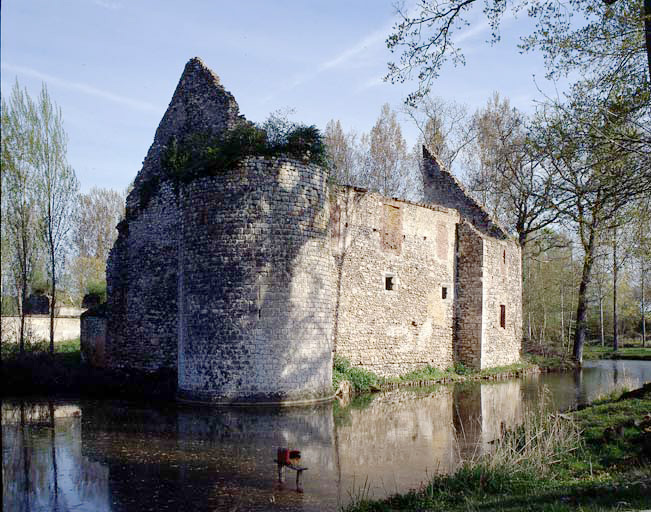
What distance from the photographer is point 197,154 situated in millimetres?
17641

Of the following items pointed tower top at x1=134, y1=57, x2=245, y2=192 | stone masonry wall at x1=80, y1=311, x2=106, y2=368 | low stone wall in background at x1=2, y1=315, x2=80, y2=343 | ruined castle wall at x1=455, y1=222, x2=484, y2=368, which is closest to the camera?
pointed tower top at x1=134, y1=57, x2=245, y2=192

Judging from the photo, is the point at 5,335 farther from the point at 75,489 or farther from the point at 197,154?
the point at 75,489

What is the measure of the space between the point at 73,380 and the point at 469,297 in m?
15.0

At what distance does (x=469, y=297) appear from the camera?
24672 mm

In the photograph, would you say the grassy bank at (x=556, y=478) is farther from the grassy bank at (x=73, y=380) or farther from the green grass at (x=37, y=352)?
the green grass at (x=37, y=352)

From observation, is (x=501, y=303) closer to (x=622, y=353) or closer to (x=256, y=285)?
(x=256, y=285)

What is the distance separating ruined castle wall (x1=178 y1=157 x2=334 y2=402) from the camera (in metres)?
15.5

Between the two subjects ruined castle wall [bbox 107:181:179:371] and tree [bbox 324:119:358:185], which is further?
tree [bbox 324:119:358:185]

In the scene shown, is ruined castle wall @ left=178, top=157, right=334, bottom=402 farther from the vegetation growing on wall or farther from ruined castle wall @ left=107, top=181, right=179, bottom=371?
ruined castle wall @ left=107, top=181, right=179, bottom=371

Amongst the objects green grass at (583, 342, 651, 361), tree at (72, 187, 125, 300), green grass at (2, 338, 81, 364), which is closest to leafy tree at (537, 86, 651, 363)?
green grass at (2, 338, 81, 364)

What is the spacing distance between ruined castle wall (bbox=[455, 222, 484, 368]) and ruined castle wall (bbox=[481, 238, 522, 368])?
27 centimetres

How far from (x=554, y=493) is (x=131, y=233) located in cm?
1727

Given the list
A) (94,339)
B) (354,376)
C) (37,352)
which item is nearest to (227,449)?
(354,376)

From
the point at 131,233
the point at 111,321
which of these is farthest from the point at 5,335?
the point at 131,233
